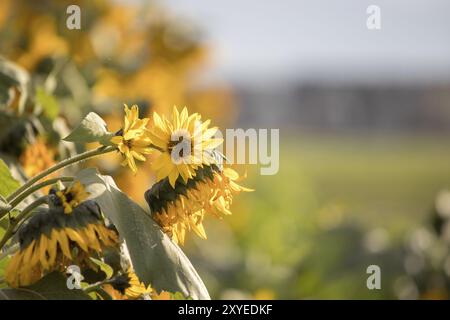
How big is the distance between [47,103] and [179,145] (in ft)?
2.15

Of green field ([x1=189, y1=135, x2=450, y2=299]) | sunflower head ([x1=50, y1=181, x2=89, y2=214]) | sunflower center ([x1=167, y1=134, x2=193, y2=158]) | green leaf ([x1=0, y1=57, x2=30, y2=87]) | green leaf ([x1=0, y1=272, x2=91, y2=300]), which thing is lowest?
green field ([x1=189, y1=135, x2=450, y2=299])

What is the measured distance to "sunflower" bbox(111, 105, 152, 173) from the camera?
Result: 1.14 m

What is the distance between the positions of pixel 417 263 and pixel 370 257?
19cm

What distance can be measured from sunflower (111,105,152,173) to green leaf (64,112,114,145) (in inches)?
0.6

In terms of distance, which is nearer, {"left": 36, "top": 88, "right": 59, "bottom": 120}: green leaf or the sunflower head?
the sunflower head

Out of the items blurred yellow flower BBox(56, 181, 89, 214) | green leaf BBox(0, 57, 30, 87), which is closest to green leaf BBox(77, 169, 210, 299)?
blurred yellow flower BBox(56, 181, 89, 214)

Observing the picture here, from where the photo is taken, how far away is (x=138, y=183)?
7.52 feet

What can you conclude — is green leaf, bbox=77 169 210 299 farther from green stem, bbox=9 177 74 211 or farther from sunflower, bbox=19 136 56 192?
sunflower, bbox=19 136 56 192

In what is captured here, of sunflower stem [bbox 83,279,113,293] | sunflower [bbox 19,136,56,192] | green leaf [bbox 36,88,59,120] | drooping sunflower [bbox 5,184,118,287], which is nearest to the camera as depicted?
drooping sunflower [bbox 5,184,118,287]

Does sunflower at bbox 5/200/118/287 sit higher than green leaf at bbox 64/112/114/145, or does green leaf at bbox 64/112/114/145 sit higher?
green leaf at bbox 64/112/114/145

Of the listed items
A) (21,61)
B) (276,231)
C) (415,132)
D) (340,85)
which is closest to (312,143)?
(340,85)

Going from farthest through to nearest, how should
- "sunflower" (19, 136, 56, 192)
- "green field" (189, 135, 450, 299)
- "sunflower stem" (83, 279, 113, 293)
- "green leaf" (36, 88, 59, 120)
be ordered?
"green field" (189, 135, 450, 299)
"green leaf" (36, 88, 59, 120)
"sunflower" (19, 136, 56, 192)
"sunflower stem" (83, 279, 113, 293)

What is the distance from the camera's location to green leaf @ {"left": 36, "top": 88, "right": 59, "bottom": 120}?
176cm

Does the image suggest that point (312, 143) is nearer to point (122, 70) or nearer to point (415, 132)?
point (415, 132)
